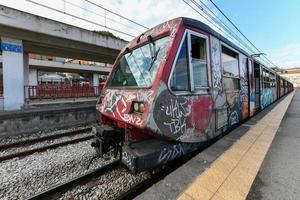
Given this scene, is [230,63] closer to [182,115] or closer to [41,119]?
[182,115]

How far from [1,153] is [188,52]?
5466 millimetres

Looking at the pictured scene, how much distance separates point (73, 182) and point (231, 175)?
8.36ft

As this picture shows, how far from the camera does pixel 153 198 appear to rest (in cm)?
202

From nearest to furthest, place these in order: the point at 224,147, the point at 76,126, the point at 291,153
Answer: the point at 224,147 < the point at 291,153 < the point at 76,126

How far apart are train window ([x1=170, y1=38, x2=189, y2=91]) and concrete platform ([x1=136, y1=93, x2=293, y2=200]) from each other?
45.9 inches

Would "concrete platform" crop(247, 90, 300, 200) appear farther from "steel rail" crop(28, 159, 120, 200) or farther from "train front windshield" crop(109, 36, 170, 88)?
"steel rail" crop(28, 159, 120, 200)

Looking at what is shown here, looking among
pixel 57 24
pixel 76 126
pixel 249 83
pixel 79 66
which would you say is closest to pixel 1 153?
pixel 76 126

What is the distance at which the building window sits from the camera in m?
4.31

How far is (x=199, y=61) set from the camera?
340 centimetres

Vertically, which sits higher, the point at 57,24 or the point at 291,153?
the point at 57,24

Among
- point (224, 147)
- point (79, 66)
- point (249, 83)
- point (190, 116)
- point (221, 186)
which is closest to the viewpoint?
point (221, 186)

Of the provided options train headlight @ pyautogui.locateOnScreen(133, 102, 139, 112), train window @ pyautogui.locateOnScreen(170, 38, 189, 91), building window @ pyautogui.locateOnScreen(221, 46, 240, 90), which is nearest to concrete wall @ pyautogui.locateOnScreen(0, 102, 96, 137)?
train headlight @ pyautogui.locateOnScreen(133, 102, 139, 112)

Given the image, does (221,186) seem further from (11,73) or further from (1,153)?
(11,73)

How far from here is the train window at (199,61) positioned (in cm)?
329
